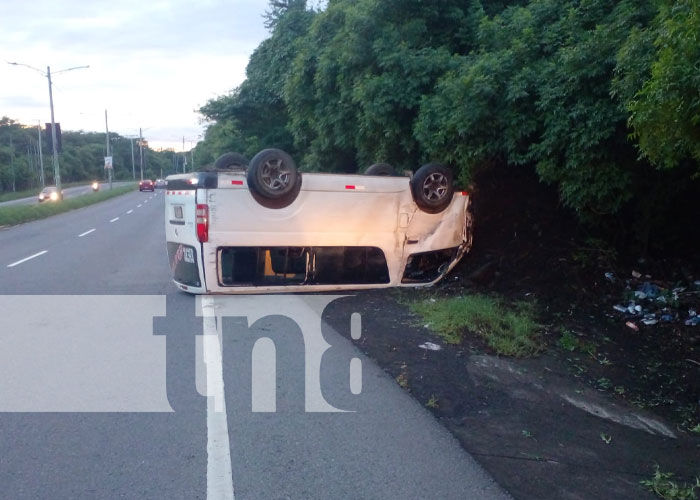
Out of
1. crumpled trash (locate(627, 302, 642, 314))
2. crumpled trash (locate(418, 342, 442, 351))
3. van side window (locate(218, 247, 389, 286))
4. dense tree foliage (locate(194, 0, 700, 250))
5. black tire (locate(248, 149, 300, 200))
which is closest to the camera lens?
dense tree foliage (locate(194, 0, 700, 250))

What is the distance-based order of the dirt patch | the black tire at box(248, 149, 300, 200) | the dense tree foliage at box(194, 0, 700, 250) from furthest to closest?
the black tire at box(248, 149, 300, 200) < the dense tree foliage at box(194, 0, 700, 250) < the dirt patch

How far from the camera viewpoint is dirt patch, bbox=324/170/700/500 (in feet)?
15.5

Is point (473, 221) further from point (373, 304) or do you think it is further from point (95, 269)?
point (95, 269)

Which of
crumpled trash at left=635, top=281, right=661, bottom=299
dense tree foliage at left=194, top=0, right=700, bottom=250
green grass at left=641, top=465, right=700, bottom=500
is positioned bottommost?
A: green grass at left=641, top=465, right=700, bottom=500

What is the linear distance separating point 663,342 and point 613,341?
0.55 meters

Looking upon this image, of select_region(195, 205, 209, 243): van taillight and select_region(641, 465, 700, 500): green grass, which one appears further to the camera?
select_region(195, 205, 209, 243): van taillight

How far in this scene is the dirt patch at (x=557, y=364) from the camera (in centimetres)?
471

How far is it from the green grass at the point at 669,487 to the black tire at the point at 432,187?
582cm

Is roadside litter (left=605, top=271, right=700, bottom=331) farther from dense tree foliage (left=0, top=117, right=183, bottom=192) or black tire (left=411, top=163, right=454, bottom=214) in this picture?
dense tree foliage (left=0, top=117, right=183, bottom=192)

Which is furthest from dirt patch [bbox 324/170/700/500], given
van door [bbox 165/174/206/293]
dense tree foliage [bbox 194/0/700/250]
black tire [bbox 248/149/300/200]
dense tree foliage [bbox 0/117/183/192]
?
A: dense tree foliage [bbox 0/117/183/192]

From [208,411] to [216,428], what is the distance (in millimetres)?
373

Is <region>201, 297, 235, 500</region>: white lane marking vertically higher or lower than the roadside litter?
lower

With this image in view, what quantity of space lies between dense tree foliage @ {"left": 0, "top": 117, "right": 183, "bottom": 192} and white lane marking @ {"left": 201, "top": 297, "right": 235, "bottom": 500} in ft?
159

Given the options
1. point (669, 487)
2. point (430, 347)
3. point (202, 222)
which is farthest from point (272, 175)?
point (669, 487)
